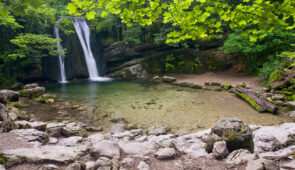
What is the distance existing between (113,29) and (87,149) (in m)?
22.1

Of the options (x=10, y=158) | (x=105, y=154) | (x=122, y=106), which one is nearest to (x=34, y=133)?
(x=10, y=158)

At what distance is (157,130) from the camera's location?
6.40 metres

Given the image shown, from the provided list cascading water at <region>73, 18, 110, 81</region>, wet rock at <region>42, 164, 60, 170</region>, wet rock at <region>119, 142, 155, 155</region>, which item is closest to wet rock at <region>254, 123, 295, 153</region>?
wet rock at <region>119, 142, 155, 155</region>

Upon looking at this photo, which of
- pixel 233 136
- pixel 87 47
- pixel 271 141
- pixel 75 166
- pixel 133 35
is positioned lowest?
pixel 271 141

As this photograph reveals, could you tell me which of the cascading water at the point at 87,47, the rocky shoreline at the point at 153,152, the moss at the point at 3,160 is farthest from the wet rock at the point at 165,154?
the cascading water at the point at 87,47

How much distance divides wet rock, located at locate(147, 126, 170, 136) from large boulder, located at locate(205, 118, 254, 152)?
86.5 inches

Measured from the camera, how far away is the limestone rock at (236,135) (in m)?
4.08

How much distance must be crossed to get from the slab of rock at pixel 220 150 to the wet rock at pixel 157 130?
254 centimetres

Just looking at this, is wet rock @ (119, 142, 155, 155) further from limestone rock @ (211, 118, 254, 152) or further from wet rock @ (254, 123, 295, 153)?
wet rock @ (254, 123, 295, 153)

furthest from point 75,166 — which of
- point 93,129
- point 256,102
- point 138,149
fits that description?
point 256,102

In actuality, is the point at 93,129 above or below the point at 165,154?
below

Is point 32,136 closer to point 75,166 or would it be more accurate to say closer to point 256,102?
point 75,166

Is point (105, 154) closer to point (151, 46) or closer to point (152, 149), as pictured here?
point (152, 149)

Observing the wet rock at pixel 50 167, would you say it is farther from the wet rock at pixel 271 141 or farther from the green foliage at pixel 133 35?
the green foliage at pixel 133 35
